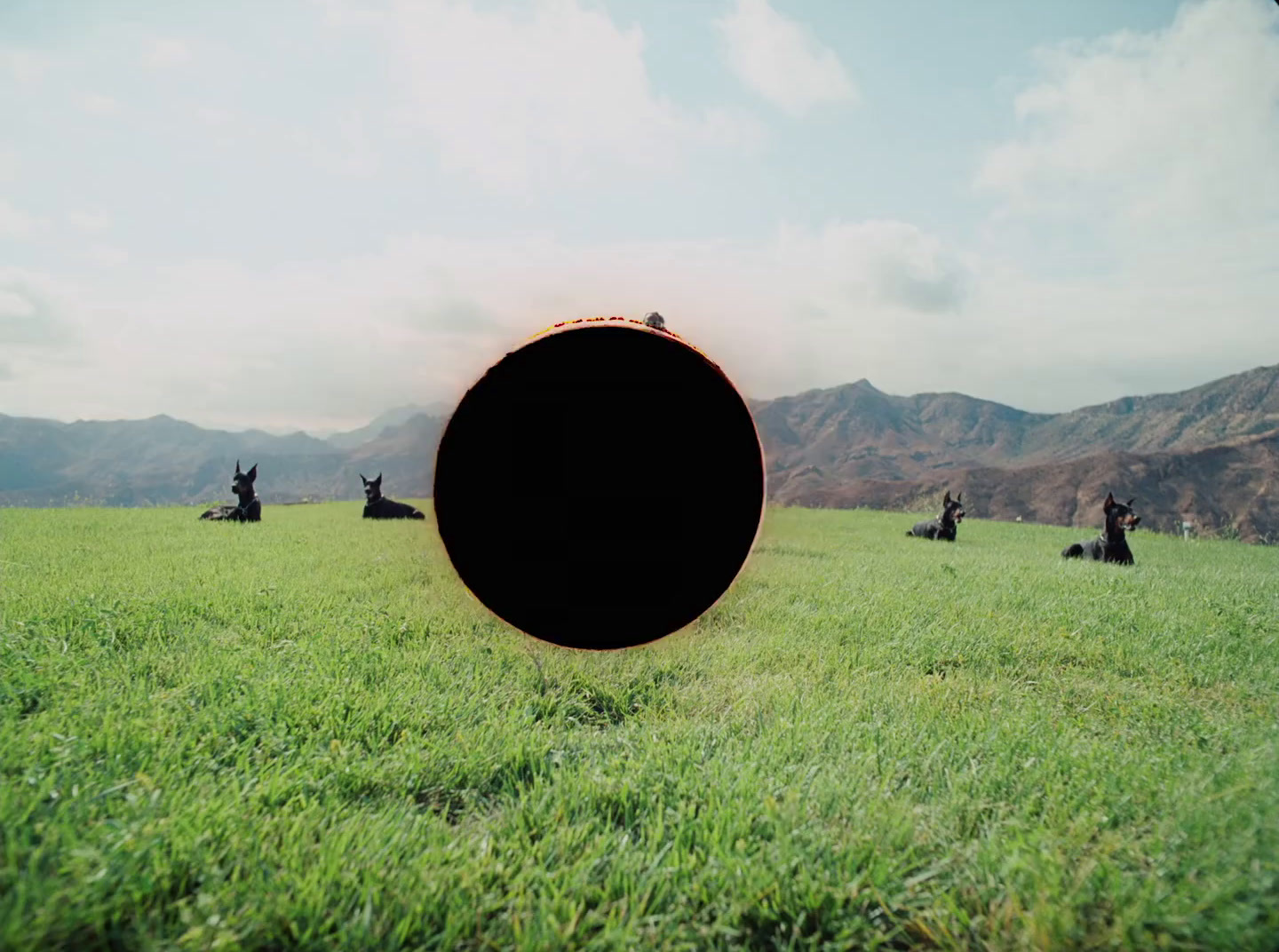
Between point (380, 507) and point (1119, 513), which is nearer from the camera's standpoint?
point (1119, 513)

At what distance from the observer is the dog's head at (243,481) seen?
13375 millimetres

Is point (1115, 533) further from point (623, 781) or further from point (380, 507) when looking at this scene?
point (380, 507)

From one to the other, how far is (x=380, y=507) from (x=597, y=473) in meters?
14.0

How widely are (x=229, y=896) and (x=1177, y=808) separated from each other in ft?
9.83

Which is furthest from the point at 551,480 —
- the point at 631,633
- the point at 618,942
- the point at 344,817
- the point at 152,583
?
the point at 152,583

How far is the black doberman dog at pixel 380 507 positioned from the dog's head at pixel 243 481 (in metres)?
2.34

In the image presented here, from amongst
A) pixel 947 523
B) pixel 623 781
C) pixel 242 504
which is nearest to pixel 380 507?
pixel 242 504

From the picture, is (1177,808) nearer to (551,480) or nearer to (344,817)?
(551,480)

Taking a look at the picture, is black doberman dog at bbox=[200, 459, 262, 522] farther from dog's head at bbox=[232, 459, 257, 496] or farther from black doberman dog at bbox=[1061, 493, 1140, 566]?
black doberman dog at bbox=[1061, 493, 1140, 566]

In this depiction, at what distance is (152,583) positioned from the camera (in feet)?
18.0

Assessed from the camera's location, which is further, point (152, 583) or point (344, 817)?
point (152, 583)

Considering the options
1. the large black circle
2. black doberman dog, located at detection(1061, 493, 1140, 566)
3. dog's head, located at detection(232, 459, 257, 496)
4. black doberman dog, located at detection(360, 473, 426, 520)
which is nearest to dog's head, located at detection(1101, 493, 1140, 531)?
black doberman dog, located at detection(1061, 493, 1140, 566)

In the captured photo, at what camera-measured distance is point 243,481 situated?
13609 mm

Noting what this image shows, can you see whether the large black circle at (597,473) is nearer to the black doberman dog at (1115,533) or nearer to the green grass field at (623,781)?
the green grass field at (623,781)
